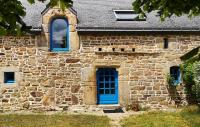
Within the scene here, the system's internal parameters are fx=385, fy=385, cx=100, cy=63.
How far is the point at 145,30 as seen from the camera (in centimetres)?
1670

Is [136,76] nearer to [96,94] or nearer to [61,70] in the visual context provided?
[96,94]

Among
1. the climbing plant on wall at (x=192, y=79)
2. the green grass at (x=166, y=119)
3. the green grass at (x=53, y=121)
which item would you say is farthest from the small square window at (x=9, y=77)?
the climbing plant on wall at (x=192, y=79)

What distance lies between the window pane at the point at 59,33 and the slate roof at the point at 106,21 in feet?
2.23

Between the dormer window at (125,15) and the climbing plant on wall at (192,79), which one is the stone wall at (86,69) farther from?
the dormer window at (125,15)

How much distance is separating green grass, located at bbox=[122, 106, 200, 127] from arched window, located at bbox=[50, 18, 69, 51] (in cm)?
477

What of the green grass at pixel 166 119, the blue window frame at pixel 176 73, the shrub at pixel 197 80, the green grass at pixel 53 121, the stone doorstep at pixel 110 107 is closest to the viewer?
the green grass at pixel 166 119

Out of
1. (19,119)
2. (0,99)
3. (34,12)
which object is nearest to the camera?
(19,119)

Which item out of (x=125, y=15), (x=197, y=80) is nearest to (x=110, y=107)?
(x=197, y=80)

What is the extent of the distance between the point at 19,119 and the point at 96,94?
4.08 m

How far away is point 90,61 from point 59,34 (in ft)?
Result: 5.92

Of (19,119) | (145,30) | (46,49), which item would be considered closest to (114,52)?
(145,30)

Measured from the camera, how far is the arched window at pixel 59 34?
16.7 metres

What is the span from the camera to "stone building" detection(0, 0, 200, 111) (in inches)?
643

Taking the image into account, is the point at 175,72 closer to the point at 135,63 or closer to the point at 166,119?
the point at 135,63
